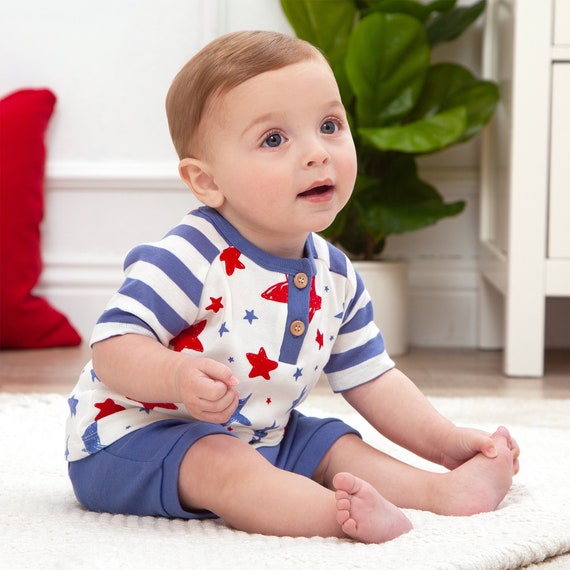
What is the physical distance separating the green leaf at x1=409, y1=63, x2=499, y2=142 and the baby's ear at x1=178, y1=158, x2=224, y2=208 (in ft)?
3.42

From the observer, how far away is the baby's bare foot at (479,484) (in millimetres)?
885

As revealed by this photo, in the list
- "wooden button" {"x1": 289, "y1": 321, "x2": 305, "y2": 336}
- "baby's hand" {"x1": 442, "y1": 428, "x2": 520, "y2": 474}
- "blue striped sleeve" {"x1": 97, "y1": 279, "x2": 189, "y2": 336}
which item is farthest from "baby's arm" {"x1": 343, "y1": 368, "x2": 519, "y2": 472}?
"blue striped sleeve" {"x1": 97, "y1": 279, "x2": 189, "y2": 336}

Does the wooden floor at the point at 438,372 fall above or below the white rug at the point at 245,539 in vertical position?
below

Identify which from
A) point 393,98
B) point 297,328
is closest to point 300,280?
point 297,328

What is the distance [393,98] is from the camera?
74.4 inches

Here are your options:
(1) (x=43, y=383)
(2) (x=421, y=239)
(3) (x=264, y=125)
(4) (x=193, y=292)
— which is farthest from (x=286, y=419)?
(2) (x=421, y=239)

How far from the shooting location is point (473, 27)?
2.07 m

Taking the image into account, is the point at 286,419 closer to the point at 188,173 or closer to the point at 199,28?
the point at 188,173

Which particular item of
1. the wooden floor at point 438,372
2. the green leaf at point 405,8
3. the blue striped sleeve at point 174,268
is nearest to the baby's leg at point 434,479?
the blue striped sleeve at point 174,268

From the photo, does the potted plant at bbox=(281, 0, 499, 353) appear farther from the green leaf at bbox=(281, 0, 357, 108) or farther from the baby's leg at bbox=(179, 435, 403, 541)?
the baby's leg at bbox=(179, 435, 403, 541)

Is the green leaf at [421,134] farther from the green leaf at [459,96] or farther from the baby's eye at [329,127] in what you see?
the baby's eye at [329,127]

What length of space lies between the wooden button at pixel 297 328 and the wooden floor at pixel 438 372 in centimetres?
72

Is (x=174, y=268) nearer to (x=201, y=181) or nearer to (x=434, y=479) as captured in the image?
(x=201, y=181)

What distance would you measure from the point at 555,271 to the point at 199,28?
2.92 ft
